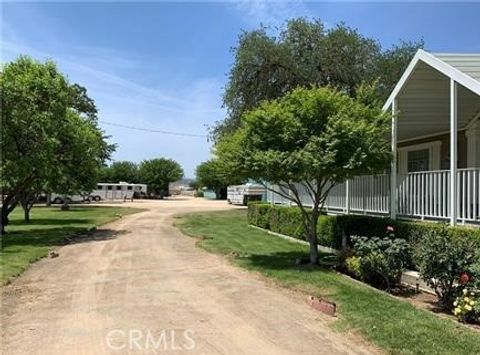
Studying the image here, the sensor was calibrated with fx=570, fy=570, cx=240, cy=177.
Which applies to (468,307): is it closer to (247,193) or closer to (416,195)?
(416,195)

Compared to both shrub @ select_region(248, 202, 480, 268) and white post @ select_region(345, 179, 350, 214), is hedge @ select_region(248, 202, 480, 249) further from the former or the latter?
white post @ select_region(345, 179, 350, 214)

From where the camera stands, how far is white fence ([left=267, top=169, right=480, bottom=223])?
35.1 feet

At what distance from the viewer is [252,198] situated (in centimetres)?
5422

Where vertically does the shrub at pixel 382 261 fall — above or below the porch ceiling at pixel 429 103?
below

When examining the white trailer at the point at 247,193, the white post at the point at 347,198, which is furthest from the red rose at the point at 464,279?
the white trailer at the point at 247,193

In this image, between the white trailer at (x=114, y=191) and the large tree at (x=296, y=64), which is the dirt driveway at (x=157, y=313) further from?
the white trailer at (x=114, y=191)

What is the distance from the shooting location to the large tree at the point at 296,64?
97.3ft

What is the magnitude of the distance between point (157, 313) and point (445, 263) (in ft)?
14.1

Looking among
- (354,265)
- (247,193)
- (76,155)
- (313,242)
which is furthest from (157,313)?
(247,193)

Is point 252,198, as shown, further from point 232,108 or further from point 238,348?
point 238,348

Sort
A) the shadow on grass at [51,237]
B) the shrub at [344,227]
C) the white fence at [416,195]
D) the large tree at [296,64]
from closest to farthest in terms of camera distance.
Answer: the white fence at [416,195] < the shrub at [344,227] < the shadow on grass at [51,237] < the large tree at [296,64]

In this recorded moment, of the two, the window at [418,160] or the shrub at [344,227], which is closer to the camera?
the shrub at [344,227]

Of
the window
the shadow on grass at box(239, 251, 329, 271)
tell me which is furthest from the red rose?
Answer: the window

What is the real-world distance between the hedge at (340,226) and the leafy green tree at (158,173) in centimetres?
6533
